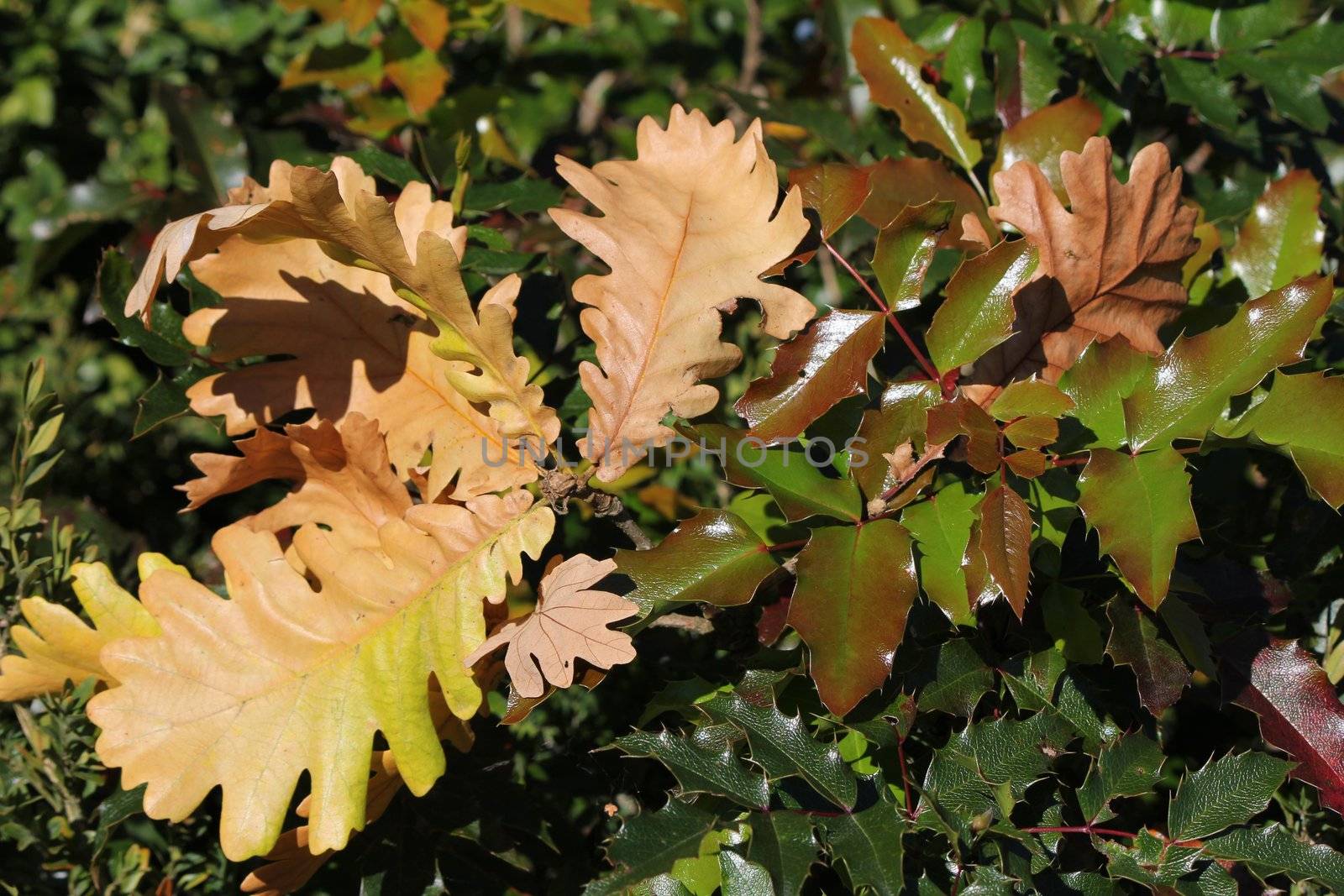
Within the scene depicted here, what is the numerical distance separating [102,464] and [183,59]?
1.04m

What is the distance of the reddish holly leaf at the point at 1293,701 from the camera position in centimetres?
90

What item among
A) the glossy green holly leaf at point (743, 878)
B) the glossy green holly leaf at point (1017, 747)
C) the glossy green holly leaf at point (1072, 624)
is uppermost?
the glossy green holly leaf at point (1072, 624)

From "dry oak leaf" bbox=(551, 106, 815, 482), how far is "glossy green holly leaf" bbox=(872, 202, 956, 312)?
0.21 feet

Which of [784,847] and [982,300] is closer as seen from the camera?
[784,847]

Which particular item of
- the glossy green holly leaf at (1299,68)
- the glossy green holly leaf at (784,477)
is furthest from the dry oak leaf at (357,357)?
the glossy green holly leaf at (1299,68)

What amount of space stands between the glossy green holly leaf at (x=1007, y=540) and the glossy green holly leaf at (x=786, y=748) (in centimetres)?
18

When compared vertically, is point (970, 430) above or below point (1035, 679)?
above

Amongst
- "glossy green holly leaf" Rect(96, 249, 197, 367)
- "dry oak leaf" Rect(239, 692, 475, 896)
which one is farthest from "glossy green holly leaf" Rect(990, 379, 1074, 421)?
"glossy green holly leaf" Rect(96, 249, 197, 367)

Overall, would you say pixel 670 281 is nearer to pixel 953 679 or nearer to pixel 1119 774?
pixel 953 679

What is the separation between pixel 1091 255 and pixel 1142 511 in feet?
0.85

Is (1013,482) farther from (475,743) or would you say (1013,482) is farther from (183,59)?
(183,59)

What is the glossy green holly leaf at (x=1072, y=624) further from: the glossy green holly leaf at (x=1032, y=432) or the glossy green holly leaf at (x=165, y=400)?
the glossy green holly leaf at (x=165, y=400)

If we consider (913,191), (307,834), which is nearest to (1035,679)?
(913,191)

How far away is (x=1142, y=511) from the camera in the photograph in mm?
790
